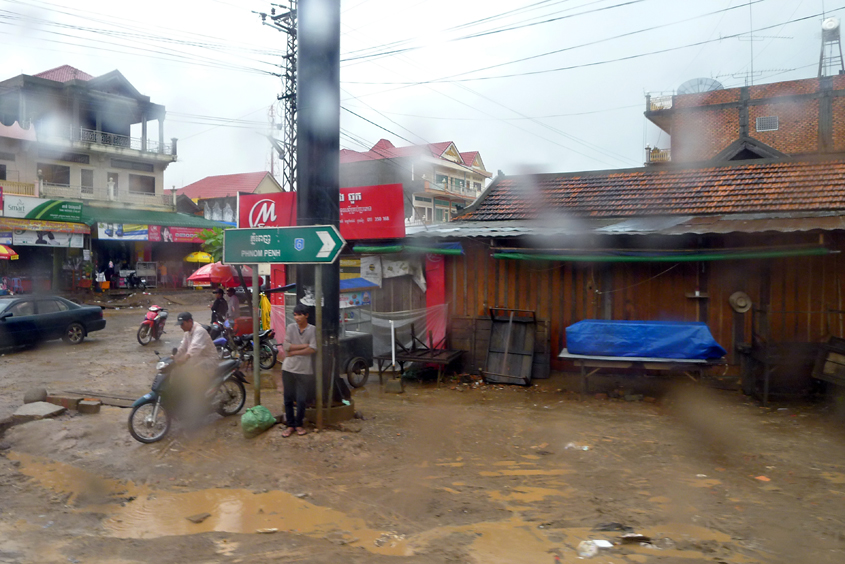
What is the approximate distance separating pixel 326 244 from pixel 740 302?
745 centimetres

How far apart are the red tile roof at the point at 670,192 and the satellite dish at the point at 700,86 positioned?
2217 cm

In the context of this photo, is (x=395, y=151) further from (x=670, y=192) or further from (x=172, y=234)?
(x=670, y=192)

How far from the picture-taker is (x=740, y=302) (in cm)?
999

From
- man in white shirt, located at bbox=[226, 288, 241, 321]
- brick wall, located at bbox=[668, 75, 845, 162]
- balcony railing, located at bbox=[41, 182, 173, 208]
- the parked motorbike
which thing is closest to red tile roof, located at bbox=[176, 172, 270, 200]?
balcony railing, located at bbox=[41, 182, 173, 208]

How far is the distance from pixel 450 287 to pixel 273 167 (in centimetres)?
2711

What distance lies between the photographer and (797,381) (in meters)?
9.05

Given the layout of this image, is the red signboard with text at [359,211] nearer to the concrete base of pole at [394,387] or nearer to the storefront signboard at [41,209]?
the concrete base of pole at [394,387]

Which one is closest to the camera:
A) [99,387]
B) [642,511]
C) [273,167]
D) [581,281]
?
[642,511]

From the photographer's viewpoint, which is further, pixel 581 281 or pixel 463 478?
pixel 581 281

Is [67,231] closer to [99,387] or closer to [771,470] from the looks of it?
[99,387]

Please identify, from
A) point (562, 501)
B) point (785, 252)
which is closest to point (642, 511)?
point (562, 501)

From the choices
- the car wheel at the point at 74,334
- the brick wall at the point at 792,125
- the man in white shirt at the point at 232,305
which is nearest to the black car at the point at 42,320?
the car wheel at the point at 74,334

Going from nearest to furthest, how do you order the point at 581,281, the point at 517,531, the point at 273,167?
the point at 517,531
the point at 581,281
the point at 273,167

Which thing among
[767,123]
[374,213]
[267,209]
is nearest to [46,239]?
[267,209]
